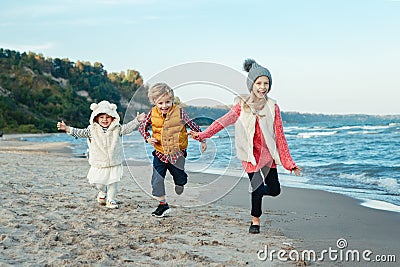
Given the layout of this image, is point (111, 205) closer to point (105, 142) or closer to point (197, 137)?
point (105, 142)

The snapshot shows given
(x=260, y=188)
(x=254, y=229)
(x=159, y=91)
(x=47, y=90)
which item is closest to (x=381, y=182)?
(x=260, y=188)

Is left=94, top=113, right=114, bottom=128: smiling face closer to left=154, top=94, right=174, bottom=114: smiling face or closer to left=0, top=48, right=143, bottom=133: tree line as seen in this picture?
left=154, top=94, right=174, bottom=114: smiling face

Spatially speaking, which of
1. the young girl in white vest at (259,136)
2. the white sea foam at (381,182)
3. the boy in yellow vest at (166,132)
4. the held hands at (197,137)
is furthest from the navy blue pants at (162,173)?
the white sea foam at (381,182)

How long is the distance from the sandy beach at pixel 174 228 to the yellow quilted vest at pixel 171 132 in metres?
0.37

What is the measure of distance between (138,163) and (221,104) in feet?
5.87

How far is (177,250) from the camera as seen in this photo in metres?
3.76

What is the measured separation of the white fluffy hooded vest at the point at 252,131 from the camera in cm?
466

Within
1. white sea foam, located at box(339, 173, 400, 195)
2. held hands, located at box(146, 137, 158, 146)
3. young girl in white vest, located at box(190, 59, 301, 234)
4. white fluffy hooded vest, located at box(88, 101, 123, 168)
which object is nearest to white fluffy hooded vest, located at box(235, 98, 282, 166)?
young girl in white vest, located at box(190, 59, 301, 234)

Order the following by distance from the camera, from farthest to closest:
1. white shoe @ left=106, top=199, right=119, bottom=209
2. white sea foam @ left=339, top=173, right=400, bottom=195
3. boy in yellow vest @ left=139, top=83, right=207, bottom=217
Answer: white sea foam @ left=339, top=173, right=400, bottom=195
white shoe @ left=106, top=199, right=119, bottom=209
boy in yellow vest @ left=139, top=83, right=207, bottom=217

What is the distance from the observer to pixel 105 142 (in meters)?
5.74

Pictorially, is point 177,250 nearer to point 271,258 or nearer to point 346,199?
point 271,258

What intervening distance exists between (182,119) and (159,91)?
0.39 metres

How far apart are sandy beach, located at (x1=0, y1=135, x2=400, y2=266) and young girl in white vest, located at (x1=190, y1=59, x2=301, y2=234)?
1.53ft

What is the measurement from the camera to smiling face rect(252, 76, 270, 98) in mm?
4605
